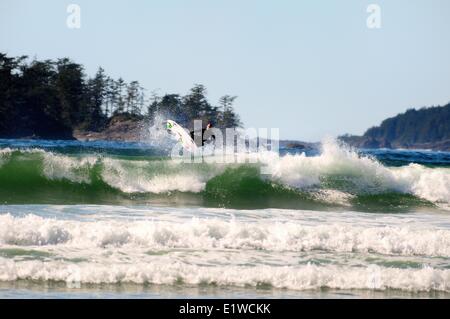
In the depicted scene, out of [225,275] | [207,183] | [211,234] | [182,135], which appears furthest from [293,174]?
[225,275]

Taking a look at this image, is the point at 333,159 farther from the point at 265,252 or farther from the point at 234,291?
the point at 234,291

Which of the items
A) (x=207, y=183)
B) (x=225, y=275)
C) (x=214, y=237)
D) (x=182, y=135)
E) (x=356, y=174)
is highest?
(x=182, y=135)

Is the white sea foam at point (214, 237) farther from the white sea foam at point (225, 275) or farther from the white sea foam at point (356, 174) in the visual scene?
the white sea foam at point (356, 174)

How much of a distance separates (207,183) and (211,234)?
26.6ft

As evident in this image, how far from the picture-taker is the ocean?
1169cm

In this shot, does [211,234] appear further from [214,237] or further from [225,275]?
[225,275]

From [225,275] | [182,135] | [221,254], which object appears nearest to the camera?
[225,275]

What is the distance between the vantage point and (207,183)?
73.4 ft

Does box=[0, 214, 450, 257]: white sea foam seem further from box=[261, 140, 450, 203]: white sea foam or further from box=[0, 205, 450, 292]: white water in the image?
box=[261, 140, 450, 203]: white sea foam

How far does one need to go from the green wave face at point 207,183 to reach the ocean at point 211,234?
0.17ft

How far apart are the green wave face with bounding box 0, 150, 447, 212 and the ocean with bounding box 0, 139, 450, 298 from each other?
0.05m

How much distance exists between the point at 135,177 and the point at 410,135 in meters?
115

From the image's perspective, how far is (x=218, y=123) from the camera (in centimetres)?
9925

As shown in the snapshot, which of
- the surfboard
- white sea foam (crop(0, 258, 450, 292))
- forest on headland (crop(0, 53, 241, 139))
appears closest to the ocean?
white sea foam (crop(0, 258, 450, 292))
